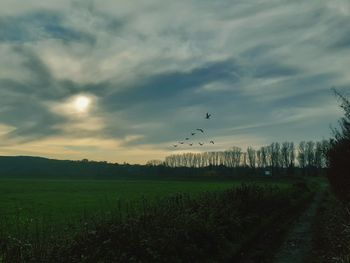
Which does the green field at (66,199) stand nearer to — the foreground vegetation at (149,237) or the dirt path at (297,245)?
the foreground vegetation at (149,237)

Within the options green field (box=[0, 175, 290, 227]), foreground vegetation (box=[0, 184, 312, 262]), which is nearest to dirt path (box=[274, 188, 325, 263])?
foreground vegetation (box=[0, 184, 312, 262])

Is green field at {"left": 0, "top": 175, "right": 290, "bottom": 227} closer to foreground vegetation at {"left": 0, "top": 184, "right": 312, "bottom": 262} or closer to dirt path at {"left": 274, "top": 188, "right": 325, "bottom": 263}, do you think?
foreground vegetation at {"left": 0, "top": 184, "right": 312, "bottom": 262}

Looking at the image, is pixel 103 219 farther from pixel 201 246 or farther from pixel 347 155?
pixel 347 155

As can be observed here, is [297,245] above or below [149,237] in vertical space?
below

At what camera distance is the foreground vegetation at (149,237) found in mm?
12414

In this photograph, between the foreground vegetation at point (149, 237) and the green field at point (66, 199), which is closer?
the foreground vegetation at point (149, 237)

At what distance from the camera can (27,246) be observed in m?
12.5

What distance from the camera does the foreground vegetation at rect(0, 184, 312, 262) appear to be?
12.4 m

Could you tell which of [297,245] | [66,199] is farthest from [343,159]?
[66,199]

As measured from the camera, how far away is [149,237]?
46.3 feet

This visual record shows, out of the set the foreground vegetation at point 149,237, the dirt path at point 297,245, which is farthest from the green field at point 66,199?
the dirt path at point 297,245

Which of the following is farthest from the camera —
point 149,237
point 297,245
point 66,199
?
point 66,199

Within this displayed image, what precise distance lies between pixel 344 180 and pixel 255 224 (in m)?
5.17

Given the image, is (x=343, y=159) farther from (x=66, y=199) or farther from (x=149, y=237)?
(x=66, y=199)
